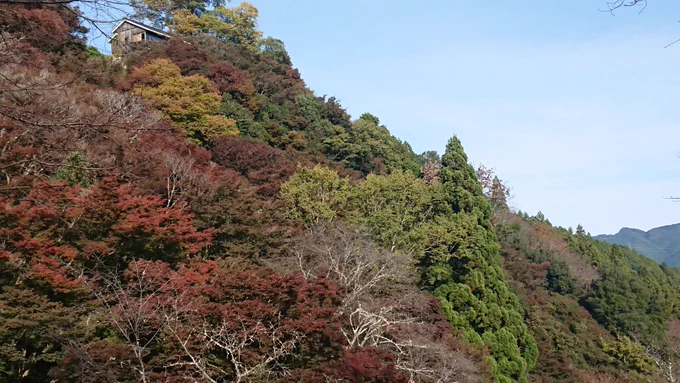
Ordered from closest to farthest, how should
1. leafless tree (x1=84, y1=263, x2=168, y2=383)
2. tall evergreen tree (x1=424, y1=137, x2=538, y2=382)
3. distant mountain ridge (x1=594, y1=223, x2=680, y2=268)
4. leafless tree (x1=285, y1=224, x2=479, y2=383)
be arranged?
leafless tree (x1=84, y1=263, x2=168, y2=383), leafless tree (x1=285, y1=224, x2=479, y2=383), tall evergreen tree (x1=424, y1=137, x2=538, y2=382), distant mountain ridge (x1=594, y1=223, x2=680, y2=268)

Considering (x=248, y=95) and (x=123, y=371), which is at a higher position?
(x=248, y=95)

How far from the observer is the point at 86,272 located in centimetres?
1015

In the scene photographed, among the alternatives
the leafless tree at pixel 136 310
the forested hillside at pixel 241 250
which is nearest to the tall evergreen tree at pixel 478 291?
the forested hillside at pixel 241 250

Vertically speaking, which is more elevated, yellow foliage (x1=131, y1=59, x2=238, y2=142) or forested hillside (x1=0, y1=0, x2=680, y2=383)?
yellow foliage (x1=131, y1=59, x2=238, y2=142)

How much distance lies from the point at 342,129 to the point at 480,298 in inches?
471

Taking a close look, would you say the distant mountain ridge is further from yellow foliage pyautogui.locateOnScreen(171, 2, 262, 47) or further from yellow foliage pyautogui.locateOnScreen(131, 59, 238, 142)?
yellow foliage pyautogui.locateOnScreen(131, 59, 238, 142)

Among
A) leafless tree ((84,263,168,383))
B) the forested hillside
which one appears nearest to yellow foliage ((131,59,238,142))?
the forested hillside

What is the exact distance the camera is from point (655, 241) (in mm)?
143625

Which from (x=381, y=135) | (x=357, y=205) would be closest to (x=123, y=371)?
(x=357, y=205)

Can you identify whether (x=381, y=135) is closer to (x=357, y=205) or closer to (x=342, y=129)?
(x=342, y=129)

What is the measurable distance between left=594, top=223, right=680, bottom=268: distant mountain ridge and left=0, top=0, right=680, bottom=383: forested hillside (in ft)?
360

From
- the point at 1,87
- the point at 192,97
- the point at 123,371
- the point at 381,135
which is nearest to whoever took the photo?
the point at 1,87

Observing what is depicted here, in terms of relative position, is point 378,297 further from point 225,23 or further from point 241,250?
point 225,23

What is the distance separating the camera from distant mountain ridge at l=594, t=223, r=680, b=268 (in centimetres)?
12382
